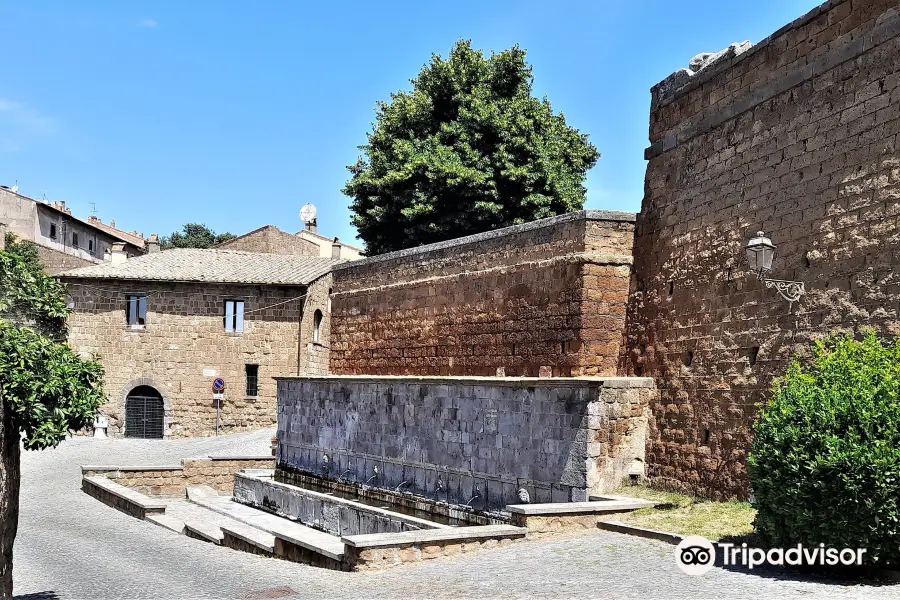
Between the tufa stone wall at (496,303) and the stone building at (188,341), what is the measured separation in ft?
28.3

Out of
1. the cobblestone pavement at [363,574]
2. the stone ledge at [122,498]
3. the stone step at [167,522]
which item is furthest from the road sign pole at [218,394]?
the cobblestone pavement at [363,574]

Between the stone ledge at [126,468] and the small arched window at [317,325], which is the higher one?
the small arched window at [317,325]

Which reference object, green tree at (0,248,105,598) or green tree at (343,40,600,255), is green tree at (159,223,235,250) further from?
green tree at (0,248,105,598)

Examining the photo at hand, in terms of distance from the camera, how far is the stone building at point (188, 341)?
30828mm

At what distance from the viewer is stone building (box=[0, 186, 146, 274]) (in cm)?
4450

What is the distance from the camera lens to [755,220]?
1211 cm

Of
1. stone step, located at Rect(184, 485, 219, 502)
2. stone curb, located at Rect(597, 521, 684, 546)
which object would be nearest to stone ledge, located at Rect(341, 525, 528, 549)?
stone curb, located at Rect(597, 521, 684, 546)

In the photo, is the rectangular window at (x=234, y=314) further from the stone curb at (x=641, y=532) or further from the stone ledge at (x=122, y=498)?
the stone curb at (x=641, y=532)

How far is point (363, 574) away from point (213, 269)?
75.9ft

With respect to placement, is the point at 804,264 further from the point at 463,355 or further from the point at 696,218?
the point at 463,355

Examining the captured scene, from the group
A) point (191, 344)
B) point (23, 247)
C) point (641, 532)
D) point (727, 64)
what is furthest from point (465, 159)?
point (23, 247)

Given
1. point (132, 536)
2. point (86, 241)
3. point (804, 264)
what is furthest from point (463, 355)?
point (86, 241)

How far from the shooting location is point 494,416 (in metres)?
15.4

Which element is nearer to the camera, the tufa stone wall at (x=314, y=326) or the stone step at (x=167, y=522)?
the stone step at (x=167, y=522)
